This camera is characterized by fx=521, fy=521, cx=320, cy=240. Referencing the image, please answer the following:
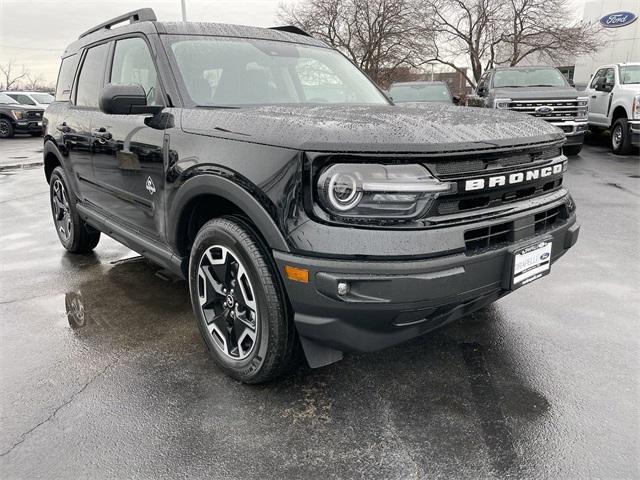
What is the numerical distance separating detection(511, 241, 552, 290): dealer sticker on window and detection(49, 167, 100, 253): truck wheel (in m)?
3.81

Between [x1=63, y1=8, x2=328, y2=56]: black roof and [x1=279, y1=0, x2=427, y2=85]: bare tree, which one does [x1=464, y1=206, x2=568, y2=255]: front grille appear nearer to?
[x1=63, y1=8, x2=328, y2=56]: black roof

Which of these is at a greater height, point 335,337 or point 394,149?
point 394,149

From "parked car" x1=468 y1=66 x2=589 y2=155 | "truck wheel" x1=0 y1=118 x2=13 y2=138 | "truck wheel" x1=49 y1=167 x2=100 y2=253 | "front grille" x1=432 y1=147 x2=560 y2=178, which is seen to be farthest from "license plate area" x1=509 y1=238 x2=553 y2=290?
"truck wheel" x1=0 y1=118 x2=13 y2=138

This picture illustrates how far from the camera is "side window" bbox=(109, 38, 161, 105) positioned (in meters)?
3.18

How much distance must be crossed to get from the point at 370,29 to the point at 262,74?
→ 2662 centimetres

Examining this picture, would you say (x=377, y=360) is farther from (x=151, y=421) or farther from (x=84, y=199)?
(x=84, y=199)

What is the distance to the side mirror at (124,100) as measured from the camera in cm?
286

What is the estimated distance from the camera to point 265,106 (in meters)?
2.92

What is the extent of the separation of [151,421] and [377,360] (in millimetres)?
1237

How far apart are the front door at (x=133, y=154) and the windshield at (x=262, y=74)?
250 mm

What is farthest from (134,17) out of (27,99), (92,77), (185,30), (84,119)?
(27,99)

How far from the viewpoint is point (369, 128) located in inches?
86.0

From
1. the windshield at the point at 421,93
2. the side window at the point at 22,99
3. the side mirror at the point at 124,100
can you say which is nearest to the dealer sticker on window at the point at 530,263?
the side mirror at the point at 124,100

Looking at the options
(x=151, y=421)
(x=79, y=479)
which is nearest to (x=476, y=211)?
(x=151, y=421)
